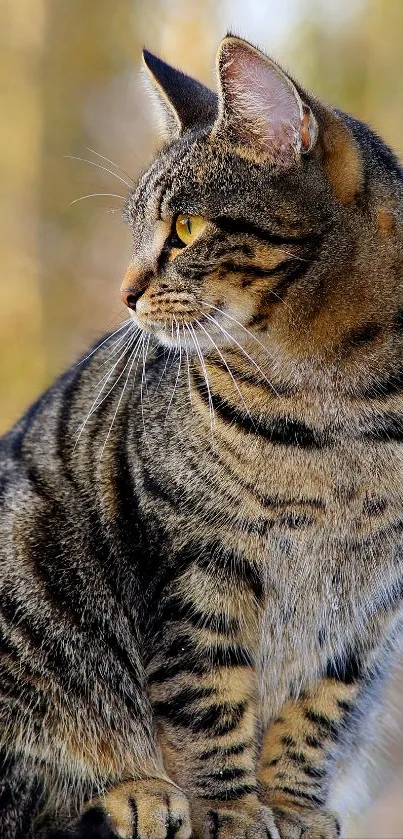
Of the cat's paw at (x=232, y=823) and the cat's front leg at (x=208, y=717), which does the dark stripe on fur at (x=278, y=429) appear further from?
the cat's paw at (x=232, y=823)

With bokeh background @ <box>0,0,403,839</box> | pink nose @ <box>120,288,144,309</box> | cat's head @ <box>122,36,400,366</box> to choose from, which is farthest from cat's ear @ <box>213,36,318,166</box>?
bokeh background @ <box>0,0,403,839</box>

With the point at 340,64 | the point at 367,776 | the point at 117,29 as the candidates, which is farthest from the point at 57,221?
the point at 367,776

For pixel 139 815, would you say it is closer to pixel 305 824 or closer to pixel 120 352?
pixel 305 824

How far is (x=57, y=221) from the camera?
7.60 m

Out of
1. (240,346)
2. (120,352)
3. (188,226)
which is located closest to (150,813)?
(240,346)

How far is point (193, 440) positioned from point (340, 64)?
6.80 meters

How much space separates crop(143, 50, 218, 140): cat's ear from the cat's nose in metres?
0.45

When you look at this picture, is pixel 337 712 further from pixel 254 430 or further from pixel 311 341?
pixel 311 341

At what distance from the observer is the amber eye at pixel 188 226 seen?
2.13 meters

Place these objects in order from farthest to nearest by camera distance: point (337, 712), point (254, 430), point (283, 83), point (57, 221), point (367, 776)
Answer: point (57, 221), point (367, 776), point (337, 712), point (254, 430), point (283, 83)

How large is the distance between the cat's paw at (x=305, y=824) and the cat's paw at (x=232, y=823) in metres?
0.07

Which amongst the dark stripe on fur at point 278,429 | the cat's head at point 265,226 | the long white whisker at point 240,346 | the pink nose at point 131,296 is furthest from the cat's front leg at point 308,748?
the pink nose at point 131,296

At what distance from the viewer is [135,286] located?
2209 millimetres

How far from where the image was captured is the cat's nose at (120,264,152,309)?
2.21 meters
